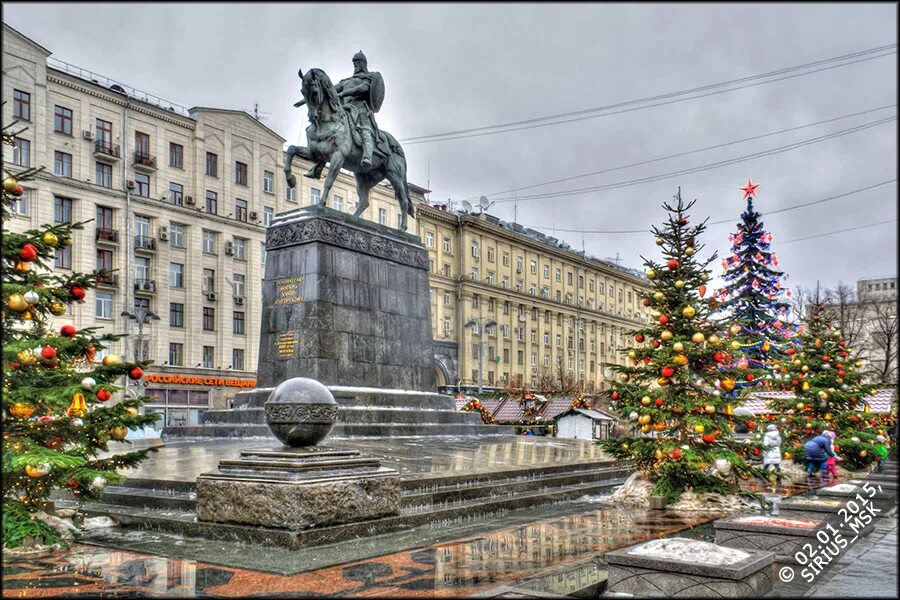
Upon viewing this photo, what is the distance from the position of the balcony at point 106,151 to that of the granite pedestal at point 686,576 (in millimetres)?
43179

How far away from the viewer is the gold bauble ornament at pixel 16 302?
7988mm

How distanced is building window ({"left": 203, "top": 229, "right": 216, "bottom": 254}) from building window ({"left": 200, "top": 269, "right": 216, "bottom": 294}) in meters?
1.23

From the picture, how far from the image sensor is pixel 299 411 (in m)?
8.91

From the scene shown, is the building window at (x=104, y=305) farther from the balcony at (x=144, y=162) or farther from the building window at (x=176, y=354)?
the balcony at (x=144, y=162)

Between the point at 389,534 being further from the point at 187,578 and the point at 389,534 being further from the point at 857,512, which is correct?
the point at 857,512

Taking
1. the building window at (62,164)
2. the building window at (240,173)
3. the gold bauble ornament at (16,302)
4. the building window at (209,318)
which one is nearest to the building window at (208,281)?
the building window at (209,318)

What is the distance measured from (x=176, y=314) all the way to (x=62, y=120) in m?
12.1

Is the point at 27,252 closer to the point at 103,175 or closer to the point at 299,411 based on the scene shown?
the point at 299,411

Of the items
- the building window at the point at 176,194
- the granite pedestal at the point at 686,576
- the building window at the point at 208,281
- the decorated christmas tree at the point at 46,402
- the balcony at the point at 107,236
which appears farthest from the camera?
the building window at the point at 208,281

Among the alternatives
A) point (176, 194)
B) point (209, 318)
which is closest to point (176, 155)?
point (176, 194)

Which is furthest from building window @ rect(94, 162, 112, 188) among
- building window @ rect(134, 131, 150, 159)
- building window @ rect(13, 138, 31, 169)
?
building window @ rect(13, 138, 31, 169)

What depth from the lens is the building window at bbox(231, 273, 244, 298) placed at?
5122cm

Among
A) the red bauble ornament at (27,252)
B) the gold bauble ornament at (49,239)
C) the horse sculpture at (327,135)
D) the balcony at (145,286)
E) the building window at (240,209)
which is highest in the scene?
the building window at (240,209)

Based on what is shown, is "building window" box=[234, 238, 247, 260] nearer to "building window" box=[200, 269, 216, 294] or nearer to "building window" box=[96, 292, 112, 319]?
"building window" box=[200, 269, 216, 294]
